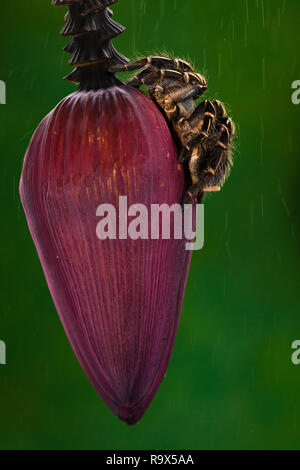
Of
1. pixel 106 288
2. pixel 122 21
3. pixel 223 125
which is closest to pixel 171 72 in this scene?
pixel 223 125

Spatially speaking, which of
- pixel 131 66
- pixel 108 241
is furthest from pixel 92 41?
pixel 108 241

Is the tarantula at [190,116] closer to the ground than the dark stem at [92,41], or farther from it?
closer to the ground

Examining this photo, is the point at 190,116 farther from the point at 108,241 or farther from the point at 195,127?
the point at 108,241

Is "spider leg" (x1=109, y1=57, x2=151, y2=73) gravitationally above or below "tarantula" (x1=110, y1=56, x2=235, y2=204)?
above

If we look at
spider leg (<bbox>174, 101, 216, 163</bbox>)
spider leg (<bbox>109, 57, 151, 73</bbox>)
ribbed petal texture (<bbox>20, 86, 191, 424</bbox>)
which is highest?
spider leg (<bbox>109, 57, 151, 73</bbox>)
